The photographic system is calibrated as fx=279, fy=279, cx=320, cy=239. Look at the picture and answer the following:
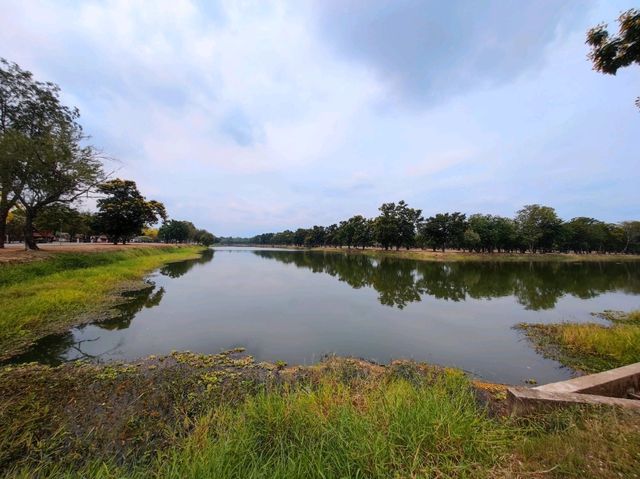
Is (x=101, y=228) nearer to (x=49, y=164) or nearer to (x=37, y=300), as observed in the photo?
(x=49, y=164)

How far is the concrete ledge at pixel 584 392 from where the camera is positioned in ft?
12.1

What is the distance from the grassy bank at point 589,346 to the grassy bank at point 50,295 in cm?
1443

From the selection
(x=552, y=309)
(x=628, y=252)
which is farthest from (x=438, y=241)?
(x=628, y=252)

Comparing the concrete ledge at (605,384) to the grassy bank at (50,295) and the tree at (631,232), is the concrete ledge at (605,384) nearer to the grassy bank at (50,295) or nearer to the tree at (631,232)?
the grassy bank at (50,295)

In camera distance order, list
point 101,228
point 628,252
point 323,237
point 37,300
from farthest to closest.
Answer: point 323,237, point 628,252, point 101,228, point 37,300

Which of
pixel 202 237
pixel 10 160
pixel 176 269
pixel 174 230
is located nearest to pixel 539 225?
pixel 176 269

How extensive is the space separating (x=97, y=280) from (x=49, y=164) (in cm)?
786

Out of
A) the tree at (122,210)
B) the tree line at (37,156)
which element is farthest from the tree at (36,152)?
the tree at (122,210)

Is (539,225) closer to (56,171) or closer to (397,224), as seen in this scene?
(397,224)

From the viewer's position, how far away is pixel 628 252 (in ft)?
263

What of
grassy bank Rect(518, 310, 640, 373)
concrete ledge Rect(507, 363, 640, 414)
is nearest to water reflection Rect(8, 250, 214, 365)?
concrete ledge Rect(507, 363, 640, 414)

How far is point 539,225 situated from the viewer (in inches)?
2355

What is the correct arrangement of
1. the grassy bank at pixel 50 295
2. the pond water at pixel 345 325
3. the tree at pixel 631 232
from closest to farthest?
1. the pond water at pixel 345 325
2. the grassy bank at pixel 50 295
3. the tree at pixel 631 232

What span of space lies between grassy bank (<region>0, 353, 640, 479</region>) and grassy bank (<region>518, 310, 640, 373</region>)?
396 centimetres
